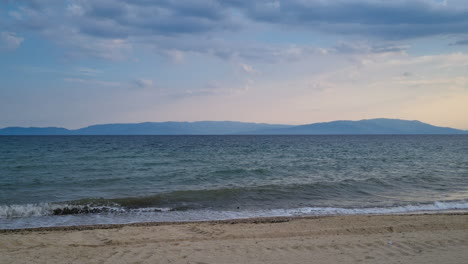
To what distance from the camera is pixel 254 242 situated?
8.45 metres

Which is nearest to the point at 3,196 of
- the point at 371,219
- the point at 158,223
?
the point at 158,223

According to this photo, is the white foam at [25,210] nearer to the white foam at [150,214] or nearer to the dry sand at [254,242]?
the white foam at [150,214]

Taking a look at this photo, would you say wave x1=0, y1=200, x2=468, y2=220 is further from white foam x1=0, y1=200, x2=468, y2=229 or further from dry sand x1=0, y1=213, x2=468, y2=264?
dry sand x1=0, y1=213, x2=468, y2=264

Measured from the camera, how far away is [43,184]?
64.3 ft

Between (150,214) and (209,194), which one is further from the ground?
(209,194)

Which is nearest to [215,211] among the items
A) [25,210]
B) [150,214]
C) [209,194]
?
[150,214]

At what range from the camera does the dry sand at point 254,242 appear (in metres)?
7.28

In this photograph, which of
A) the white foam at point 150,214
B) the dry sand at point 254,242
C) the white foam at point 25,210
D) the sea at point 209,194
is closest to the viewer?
the dry sand at point 254,242

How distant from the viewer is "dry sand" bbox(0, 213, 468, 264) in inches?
287

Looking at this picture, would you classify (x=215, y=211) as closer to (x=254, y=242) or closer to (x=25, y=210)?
(x=254, y=242)

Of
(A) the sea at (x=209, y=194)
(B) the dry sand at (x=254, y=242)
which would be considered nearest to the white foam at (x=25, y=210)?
(A) the sea at (x=209, y=194)

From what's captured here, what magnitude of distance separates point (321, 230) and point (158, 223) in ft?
17.8

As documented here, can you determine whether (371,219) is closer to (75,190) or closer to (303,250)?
(303,250)

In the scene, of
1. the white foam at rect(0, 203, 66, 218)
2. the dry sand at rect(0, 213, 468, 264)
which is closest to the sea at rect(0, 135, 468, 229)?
the white foam at rect(0, 203, 66, 218)
